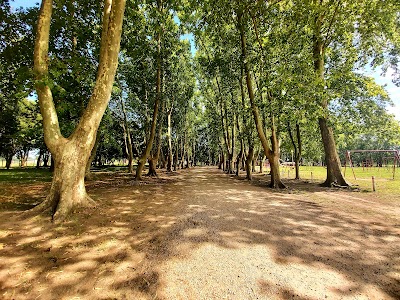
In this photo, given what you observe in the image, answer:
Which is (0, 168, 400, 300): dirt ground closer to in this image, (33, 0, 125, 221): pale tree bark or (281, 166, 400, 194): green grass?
(33, 0, 125, 221): pale tree bark

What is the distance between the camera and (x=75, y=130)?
6.04m

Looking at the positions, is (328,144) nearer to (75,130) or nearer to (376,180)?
(376,180)

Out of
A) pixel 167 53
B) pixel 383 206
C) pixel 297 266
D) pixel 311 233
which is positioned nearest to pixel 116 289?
pixel 297 266

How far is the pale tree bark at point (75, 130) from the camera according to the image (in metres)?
5.65

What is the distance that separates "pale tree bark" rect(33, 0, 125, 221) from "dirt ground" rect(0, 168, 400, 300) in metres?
0.57

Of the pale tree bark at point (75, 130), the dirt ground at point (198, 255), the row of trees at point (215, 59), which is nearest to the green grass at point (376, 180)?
the row of trees at point (215, 59)

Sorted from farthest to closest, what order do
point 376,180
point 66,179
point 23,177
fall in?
point 376,180 < point 23,177 < point 66,179

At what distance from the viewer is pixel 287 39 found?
1148cm

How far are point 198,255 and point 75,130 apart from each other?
4.71 m

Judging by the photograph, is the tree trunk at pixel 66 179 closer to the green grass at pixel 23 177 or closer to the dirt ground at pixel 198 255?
the dirt ground at pixel 198 255

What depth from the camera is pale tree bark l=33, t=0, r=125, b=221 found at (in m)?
Result: 5.65

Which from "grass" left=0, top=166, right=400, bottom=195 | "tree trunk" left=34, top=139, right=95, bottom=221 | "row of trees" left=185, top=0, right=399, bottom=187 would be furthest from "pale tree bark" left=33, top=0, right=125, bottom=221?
"grass" left=0, top=166, right=400, bottom=195

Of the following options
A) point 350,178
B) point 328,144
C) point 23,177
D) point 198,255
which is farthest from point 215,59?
point 23,177

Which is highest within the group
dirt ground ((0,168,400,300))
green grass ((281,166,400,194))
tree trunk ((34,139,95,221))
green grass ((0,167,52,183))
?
tree trunk ((34,139,95,221))
